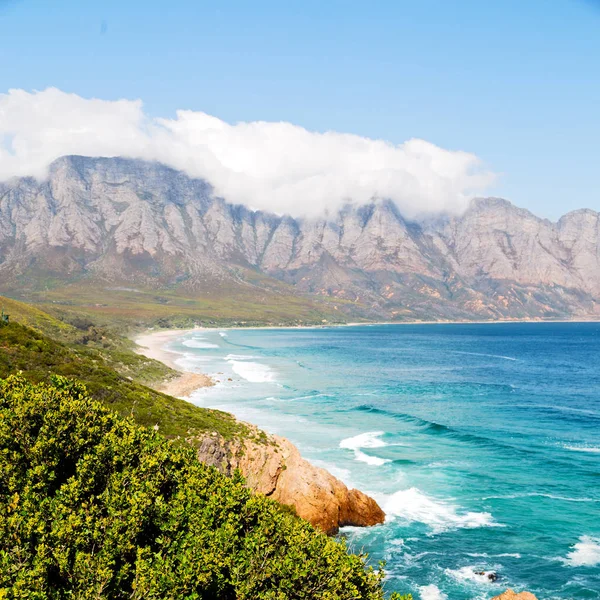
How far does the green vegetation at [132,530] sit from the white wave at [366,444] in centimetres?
3524

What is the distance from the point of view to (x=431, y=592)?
35.1m

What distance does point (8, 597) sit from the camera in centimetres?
1775

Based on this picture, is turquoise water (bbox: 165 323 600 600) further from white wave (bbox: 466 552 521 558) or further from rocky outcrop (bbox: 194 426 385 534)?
rocky outcrop (bbox: 194 426 385 534)

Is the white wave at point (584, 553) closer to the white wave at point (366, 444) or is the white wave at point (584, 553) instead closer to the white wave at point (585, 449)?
the white wave at point (366, 444)

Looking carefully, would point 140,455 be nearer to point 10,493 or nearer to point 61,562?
point 10,493

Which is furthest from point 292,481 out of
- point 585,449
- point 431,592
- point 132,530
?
point 585,449

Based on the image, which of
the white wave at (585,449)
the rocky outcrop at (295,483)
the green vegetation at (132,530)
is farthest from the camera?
the white wave at (585,449)

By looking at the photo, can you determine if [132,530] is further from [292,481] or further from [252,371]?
[252,371]

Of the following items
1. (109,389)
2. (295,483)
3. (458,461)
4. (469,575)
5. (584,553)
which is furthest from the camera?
(458,461)

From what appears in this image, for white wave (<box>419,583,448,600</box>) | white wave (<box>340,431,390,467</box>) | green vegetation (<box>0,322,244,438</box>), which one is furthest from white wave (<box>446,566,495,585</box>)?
green vegetation (<box>0,322,244,438</box>)

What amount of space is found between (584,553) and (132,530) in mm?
38119

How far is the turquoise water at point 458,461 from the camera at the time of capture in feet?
127

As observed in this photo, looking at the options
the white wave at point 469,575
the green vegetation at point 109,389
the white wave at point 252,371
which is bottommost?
the white wave at point 252,371

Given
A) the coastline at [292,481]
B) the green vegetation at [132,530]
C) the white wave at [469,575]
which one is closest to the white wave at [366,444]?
the coastline at [292,481]
